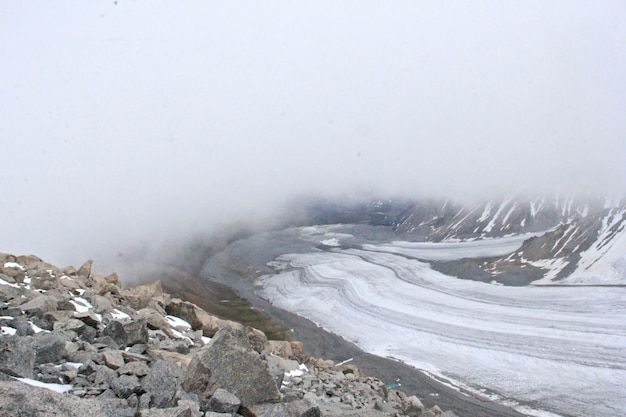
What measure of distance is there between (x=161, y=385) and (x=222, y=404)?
0.67 m

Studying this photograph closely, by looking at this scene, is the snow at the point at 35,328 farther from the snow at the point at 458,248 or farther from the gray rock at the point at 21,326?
the snow at the point at 458,248

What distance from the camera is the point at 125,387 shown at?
4.34 meters

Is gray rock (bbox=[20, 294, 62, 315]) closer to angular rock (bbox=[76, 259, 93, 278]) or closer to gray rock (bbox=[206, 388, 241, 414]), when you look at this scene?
gray rock (bbox=[206, 388, 241, 414])

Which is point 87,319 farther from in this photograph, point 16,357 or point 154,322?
point 16,357

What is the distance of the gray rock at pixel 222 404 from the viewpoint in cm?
448

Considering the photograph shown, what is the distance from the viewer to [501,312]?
3003 cm

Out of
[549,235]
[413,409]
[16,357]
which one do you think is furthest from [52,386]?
[549,235]

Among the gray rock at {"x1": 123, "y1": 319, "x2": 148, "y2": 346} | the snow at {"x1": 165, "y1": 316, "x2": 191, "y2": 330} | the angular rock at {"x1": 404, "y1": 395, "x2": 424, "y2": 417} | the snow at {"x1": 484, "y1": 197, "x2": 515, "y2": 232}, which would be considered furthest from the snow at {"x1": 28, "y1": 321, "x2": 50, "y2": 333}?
the snow at {"x1": 484, "y1": 197, "x2": 515, "y2": 232}

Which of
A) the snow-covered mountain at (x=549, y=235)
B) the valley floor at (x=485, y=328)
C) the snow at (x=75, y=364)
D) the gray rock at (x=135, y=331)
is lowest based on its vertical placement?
the valley floor at (x=485, y=328)

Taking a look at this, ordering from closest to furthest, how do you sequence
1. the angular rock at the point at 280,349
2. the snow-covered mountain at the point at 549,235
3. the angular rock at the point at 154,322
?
the angular rock at the point at 154,322, the angular rock at the point at 280,349, the snow-covered mountain at the point at 549,235

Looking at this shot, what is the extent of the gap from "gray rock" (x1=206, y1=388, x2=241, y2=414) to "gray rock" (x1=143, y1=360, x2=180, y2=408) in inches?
15.3

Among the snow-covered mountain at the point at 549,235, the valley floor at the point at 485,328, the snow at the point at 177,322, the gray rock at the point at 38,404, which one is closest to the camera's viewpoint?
the gray rock at the point at 38,404

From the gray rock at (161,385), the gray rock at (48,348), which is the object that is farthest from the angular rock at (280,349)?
the gray rock at (161,385)

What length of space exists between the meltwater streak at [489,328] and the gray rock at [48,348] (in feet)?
60.0
